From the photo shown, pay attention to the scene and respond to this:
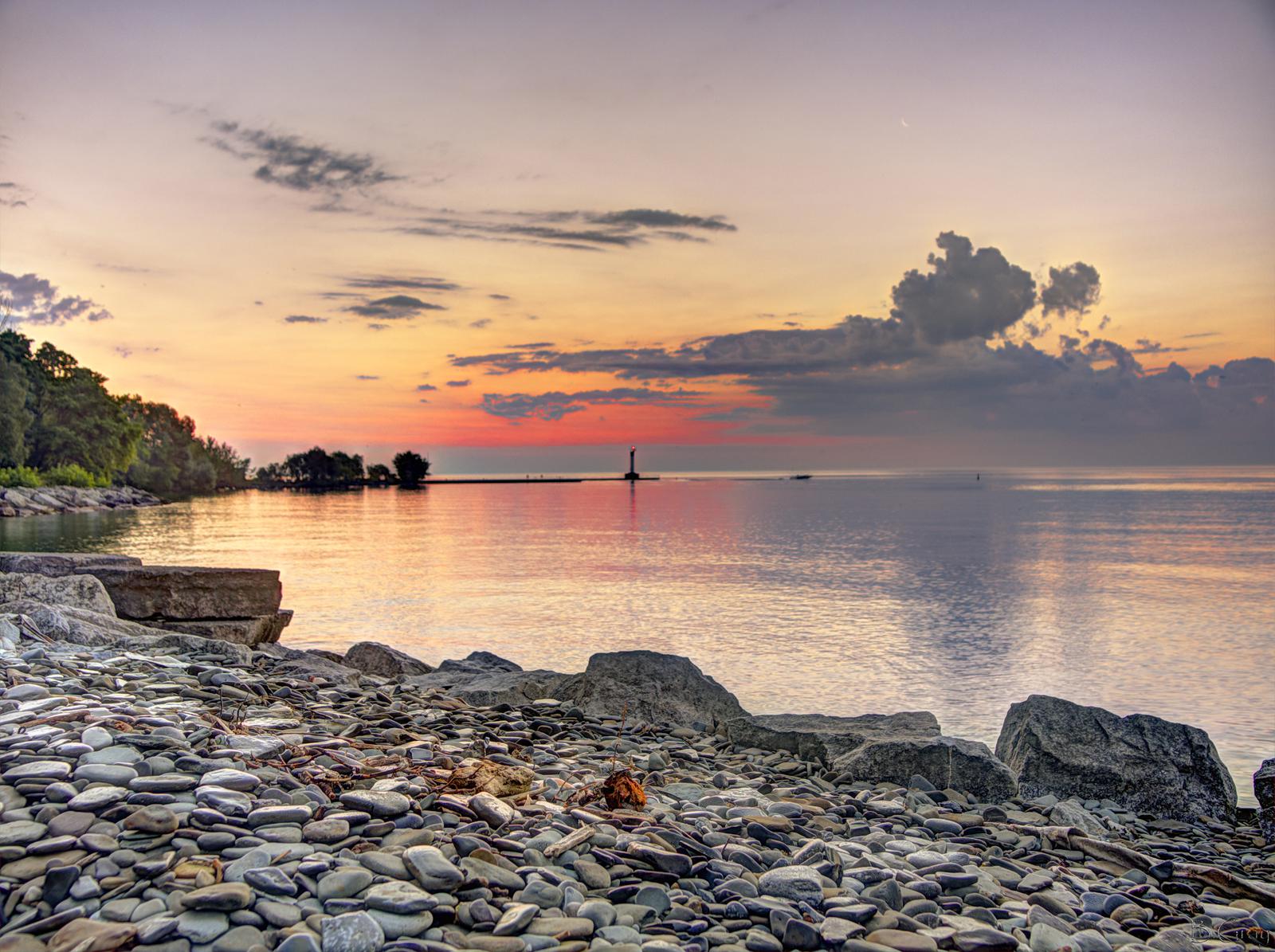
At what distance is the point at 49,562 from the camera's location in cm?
1009

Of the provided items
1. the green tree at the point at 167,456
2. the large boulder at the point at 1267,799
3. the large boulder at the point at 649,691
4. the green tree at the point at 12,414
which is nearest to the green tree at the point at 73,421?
the green tree at the point at 12,414

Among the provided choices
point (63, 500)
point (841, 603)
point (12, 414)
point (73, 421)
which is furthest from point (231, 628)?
point (73, 421)

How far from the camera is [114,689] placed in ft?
19.3

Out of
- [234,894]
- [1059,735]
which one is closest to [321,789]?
[234,894]

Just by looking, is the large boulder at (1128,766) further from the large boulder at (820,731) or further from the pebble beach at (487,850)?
the large boulder at (820,731)

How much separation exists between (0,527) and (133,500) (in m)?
31.7

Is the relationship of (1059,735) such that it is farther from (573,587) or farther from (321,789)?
(573,587)

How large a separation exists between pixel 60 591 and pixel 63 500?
6728 centimetres

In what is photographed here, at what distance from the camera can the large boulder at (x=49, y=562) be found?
9984mm

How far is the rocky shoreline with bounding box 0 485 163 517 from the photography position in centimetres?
5716

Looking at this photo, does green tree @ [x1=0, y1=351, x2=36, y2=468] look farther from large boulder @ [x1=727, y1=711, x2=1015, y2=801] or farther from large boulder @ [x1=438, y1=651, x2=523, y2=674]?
large boulder @ [x1=727, y1=711, x2=1015, y2=801]

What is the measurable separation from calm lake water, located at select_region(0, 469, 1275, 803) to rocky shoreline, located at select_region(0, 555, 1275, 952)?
3.48 metres

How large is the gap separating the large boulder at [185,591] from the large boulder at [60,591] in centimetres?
65

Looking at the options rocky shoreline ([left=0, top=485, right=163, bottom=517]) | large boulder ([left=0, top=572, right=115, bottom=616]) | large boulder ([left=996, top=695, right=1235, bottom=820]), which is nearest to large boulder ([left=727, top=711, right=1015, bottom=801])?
large boulder ([left=996, top=695, right=1235, bottom=820])
